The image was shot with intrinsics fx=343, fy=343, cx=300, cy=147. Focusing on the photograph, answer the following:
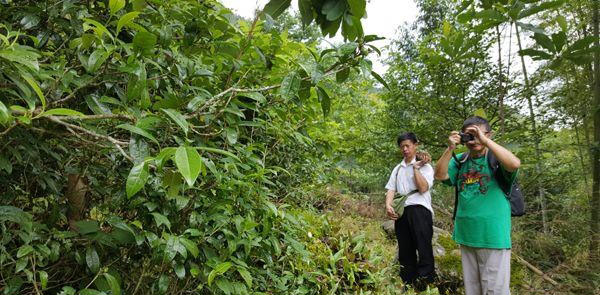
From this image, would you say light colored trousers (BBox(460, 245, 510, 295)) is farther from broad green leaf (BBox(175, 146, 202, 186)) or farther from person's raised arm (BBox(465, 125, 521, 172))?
broad green leaf (BBox(175, 146, 202, 186))

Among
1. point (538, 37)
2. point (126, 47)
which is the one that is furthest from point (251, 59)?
point (538, 37)

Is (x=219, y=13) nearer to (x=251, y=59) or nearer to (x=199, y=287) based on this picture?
(x=251, y=59)

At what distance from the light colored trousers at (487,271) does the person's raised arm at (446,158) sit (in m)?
0.56

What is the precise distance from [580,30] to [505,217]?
6.51ft

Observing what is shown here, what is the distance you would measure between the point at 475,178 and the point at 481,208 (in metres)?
0.22

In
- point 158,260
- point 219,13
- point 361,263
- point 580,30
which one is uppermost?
point 580,30

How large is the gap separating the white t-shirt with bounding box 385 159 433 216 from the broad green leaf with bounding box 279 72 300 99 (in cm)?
247

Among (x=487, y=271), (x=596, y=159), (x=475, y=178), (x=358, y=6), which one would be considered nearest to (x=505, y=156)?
(x=475, y=178)

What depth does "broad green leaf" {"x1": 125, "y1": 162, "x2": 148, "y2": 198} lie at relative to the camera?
77cm

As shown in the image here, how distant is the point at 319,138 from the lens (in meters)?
3.18

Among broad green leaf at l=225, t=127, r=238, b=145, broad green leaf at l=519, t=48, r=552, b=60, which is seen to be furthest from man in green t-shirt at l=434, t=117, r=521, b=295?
broad green leaf at l=225, t=127, r=238, b=145

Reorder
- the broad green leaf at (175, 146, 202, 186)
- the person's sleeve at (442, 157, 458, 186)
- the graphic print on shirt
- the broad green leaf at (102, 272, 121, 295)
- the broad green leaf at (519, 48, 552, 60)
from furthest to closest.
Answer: the person's sleeve at (442, 157, 458, 186) < the graphic print on shirt < the broad green leaf at (519, 48, 552, 60) < the broad green leaf at (102, 272, 121, 295) < the broad green leaf at (175, 146, 202, 186)

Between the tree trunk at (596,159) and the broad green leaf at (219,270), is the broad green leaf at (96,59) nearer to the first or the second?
the broad green leaf at (219,270)

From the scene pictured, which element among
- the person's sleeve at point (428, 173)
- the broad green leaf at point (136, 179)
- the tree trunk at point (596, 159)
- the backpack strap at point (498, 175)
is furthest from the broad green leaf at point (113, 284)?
the person's sleeve at point (428, 173)
